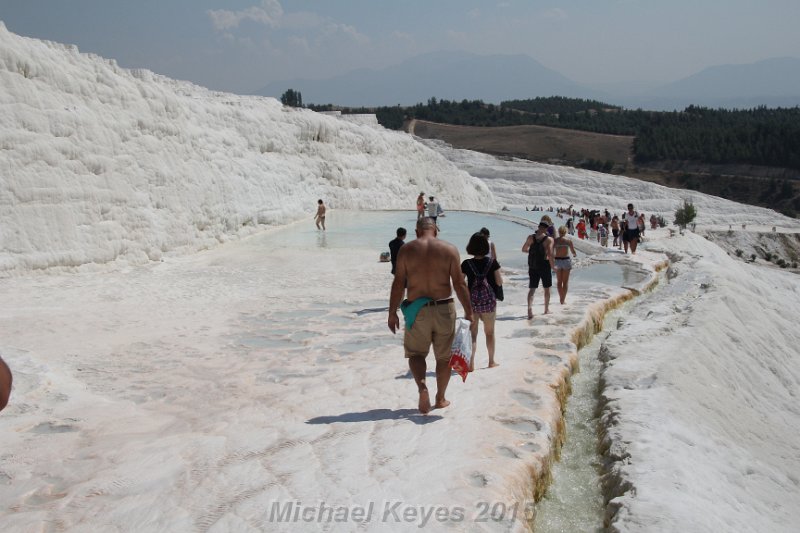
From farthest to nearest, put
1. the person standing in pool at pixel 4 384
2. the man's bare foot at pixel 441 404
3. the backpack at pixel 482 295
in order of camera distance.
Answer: the backpack at pixel 482 295, the man's bare foot at pixel 441 404, the person standing in pool at pixel 4 384

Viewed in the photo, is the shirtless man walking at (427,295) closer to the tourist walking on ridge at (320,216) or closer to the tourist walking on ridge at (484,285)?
the tourist walking on ridge at (484,285)

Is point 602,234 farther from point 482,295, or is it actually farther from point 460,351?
point 460,351

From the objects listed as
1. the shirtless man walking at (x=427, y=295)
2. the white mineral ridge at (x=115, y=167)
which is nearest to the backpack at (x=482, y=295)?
the shirtless man walking at (x=427, y=295)

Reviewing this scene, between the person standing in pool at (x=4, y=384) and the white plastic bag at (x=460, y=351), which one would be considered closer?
the person standing in pool at (x=4, y=384)

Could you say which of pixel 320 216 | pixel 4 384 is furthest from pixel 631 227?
pixel 4 384

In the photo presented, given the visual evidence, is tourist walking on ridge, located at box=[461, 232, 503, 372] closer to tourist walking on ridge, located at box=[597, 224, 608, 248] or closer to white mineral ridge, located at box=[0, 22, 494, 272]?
white mineral ridge, located at box=[0, 22, 494, 272]

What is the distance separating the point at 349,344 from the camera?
7.30 metres

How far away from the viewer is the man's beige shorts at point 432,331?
4.61 meters

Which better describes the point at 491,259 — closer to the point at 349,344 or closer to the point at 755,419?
the point at 349,344

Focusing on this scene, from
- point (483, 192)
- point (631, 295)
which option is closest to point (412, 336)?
point (631, 295)

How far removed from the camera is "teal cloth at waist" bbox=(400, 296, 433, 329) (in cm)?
459

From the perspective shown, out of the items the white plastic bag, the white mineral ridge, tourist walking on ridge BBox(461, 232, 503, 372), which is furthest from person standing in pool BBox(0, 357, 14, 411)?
the white mineral ridge

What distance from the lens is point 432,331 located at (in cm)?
464

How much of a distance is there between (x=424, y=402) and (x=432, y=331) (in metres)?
0.55
